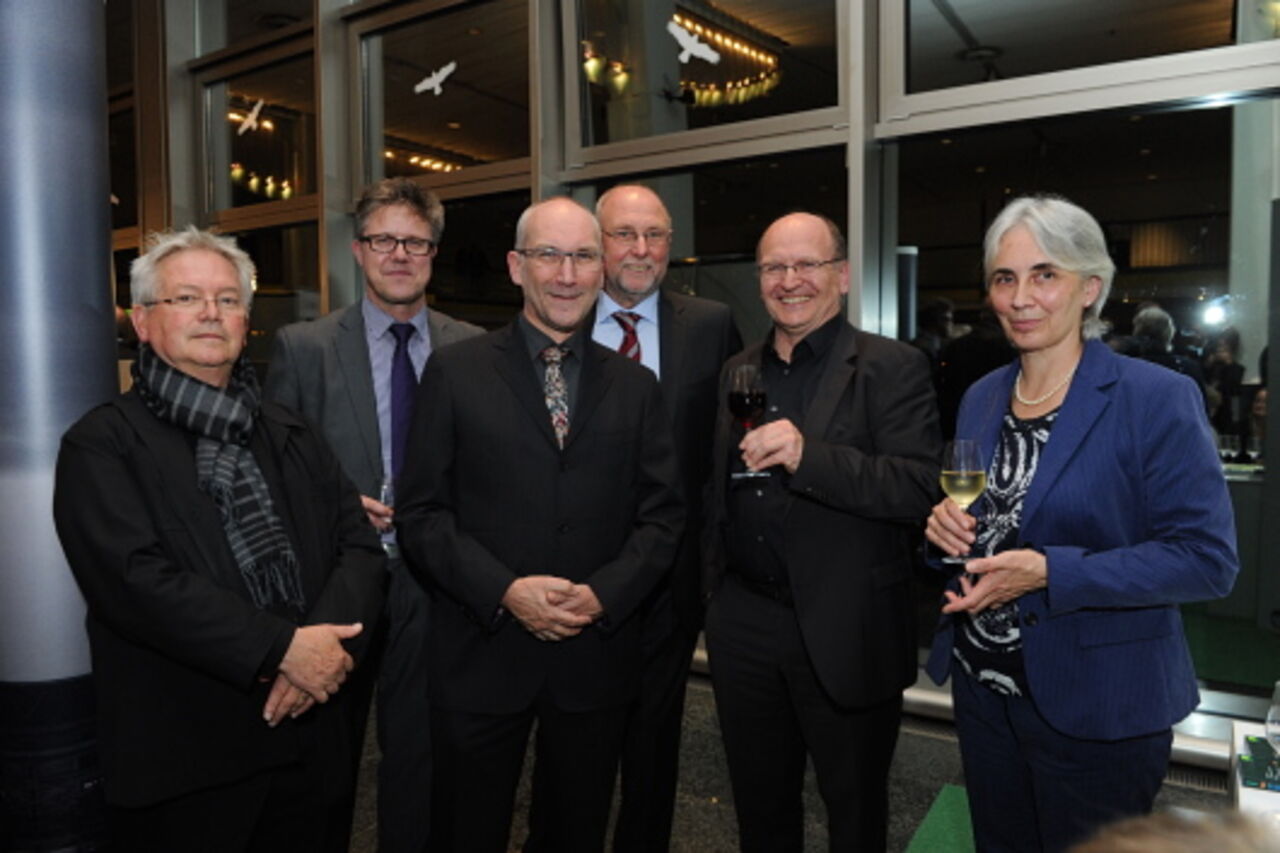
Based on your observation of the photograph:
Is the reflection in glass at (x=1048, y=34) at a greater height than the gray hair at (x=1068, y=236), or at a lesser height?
greater

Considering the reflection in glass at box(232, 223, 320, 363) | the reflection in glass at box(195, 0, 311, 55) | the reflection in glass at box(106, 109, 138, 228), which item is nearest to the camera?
the reflection in glass at box(195, 0, 311, 55)

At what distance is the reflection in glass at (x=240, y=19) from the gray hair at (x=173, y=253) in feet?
14.6

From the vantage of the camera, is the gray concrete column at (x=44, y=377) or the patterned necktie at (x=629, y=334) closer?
the gray concrete column at (x=44, y=377)

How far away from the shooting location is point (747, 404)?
6.93ft

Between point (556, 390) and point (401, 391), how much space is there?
1.85 ft

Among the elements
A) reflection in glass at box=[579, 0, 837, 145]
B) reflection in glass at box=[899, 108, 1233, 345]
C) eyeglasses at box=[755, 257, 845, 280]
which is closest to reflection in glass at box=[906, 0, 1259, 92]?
reflection in glass at box=[899, 108, 1233, 345]

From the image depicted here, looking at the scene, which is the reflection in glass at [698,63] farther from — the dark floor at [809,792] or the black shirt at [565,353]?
the dark floor at [809,792]

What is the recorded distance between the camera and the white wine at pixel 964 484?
1743 mm

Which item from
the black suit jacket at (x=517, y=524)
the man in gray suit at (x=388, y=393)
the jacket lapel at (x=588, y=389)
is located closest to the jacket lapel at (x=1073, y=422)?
the black suit jacket at (x=517, y=524)

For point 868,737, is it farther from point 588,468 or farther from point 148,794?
point 148,794

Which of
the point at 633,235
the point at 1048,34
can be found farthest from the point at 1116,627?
the point at 1048,34

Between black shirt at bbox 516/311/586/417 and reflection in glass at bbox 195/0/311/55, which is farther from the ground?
reflection in glass at bbox 195/0/311/55

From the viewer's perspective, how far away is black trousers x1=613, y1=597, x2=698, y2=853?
2.50 metres

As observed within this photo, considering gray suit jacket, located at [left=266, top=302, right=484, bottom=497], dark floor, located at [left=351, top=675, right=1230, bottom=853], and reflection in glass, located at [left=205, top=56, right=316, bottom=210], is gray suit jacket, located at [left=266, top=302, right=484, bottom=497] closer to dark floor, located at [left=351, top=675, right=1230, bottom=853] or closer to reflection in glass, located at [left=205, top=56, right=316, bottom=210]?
dark floor, located at [left=351, top=675, right=1230, bottom=853]
